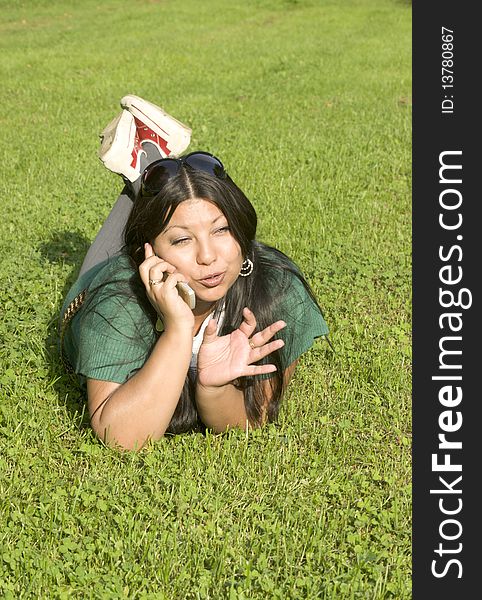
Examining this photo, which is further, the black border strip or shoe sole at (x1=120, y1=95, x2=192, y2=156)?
shoe sole at (x1=120, y1=95, x2=192, y2=156)

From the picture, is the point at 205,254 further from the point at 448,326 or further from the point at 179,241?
the point at 448,326

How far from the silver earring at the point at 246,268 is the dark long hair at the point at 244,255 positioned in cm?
3

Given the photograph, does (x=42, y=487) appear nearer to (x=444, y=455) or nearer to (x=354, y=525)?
(x=354, y=525)

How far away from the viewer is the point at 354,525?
12.7 ft

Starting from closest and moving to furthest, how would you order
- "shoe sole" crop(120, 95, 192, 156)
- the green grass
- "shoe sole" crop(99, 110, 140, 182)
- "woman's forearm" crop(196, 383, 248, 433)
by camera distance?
the green grass, "woman's forearm" crop(196, 383, 248, 433), "shoe sole" crop(99, 110, 140, 182), "shoe sole" crop(120, 95, 192, 156)

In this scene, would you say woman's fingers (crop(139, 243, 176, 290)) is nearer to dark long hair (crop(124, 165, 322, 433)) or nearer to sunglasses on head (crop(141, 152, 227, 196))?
dark long hair (crop(124, 165, 322, 433))

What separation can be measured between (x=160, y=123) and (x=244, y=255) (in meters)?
1.98

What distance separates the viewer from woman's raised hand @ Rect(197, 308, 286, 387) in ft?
13.1

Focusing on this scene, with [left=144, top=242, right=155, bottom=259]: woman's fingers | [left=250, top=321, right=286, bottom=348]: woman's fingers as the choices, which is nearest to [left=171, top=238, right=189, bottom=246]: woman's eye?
[left=144, top=242, right=155, bottom=259]: woman's fingers

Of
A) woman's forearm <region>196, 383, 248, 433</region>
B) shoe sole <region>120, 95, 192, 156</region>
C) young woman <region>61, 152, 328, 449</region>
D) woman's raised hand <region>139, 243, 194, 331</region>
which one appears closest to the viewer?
woman's raised hand <region>139, 243, 194, 331</region>

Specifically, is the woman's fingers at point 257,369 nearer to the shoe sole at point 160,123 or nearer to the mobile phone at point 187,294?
the mobile phone at point 187,294

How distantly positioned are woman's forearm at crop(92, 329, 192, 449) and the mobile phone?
13 centimetres

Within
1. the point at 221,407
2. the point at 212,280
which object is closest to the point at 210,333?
the point at 212,280

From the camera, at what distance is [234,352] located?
4.08 metres
